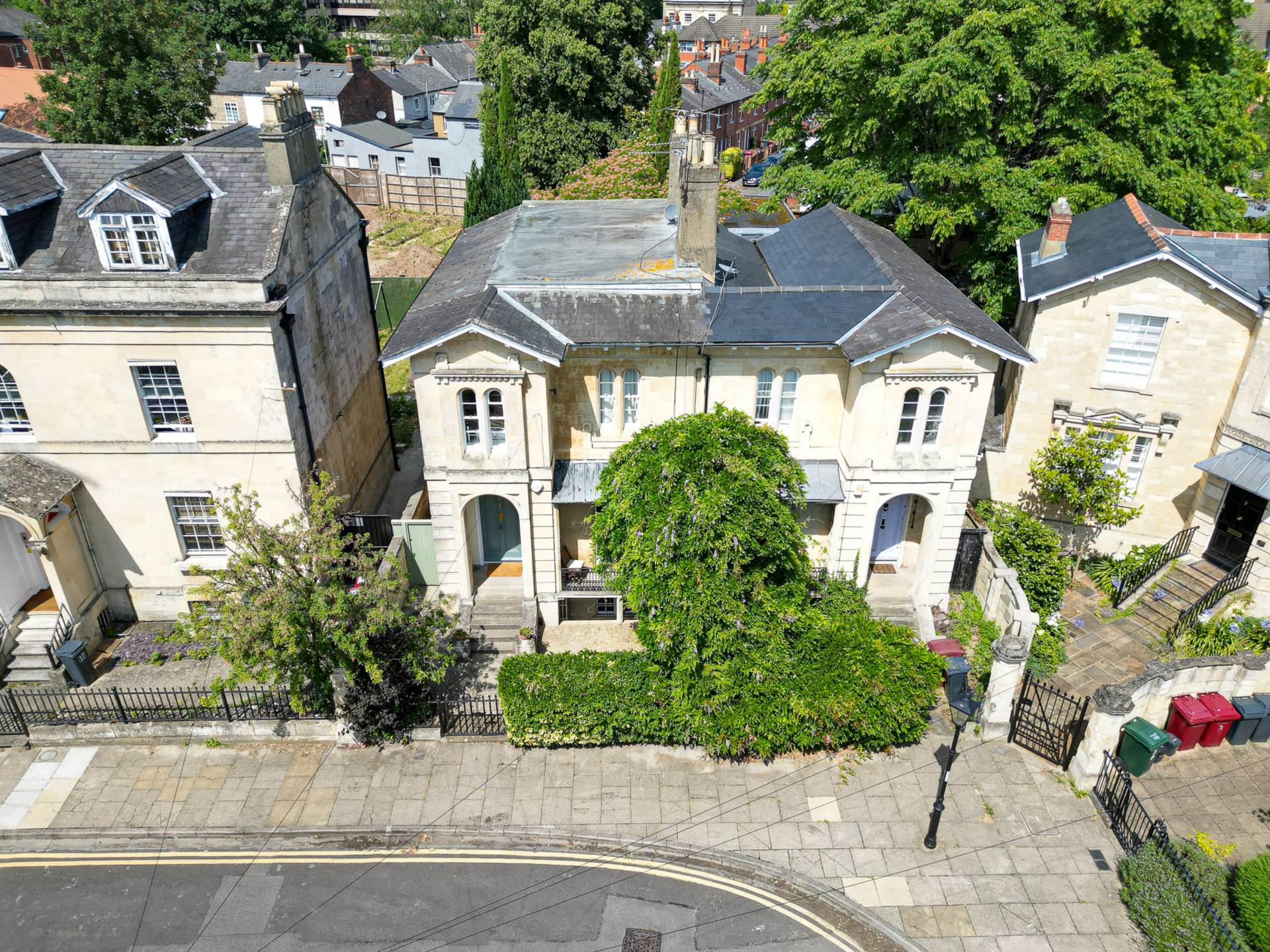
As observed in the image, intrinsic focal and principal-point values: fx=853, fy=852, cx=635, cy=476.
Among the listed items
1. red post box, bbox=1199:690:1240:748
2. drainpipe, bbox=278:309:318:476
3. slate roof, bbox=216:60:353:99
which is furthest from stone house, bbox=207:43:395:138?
red post box, bbox=1199:690:1240:748

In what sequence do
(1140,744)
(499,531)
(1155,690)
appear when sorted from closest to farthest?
(1140,744)
(1155,690)
(499,531)

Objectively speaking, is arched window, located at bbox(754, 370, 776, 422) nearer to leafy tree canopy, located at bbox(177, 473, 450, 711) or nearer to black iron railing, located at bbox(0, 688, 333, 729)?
leafy tree canopy, located at bbox(177, 473, 450, 711)

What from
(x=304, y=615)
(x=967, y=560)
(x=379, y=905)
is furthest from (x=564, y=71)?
(x=379, y=905)

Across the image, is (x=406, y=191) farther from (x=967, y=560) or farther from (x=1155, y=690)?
(x=1155, y=690)

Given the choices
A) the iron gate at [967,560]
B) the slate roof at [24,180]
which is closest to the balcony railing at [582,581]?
the iron gate at [967,560]

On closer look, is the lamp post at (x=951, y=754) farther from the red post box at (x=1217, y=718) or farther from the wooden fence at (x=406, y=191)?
the wooden fence at (x=406, y=191)

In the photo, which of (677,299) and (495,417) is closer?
(495,417)

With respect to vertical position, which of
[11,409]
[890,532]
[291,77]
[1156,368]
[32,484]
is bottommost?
[890,532]

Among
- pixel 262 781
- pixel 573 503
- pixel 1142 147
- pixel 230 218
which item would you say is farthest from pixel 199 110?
pixel 1142 147
